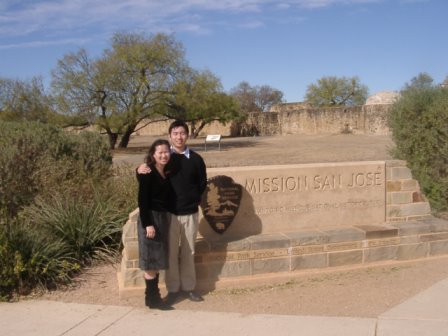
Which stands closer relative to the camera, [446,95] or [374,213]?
[374,213]

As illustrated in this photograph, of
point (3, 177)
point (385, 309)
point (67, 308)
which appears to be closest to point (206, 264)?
point (67, 308)

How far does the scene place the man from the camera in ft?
14.6

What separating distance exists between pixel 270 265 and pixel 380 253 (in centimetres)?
137

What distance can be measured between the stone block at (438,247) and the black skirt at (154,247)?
3367 mm

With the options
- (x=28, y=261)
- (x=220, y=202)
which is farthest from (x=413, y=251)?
(x=28, y=261)

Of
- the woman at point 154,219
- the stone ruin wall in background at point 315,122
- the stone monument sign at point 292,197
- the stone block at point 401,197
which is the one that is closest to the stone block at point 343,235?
the stone monument sign at point 292,197

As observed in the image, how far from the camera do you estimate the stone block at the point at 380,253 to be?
552cm

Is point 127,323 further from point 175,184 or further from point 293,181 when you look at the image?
point 293,181

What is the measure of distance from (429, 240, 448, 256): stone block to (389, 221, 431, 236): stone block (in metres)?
0.20

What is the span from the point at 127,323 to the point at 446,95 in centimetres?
713

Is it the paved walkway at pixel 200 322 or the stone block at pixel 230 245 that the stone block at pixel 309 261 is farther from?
the paved walkway at pixel 200 322

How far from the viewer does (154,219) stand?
4293 mm

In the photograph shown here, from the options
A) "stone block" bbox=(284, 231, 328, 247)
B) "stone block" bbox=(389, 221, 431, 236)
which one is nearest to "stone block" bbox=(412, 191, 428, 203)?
"stone block" bbox=(389, 221, 431, 236)

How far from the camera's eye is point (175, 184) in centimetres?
443
